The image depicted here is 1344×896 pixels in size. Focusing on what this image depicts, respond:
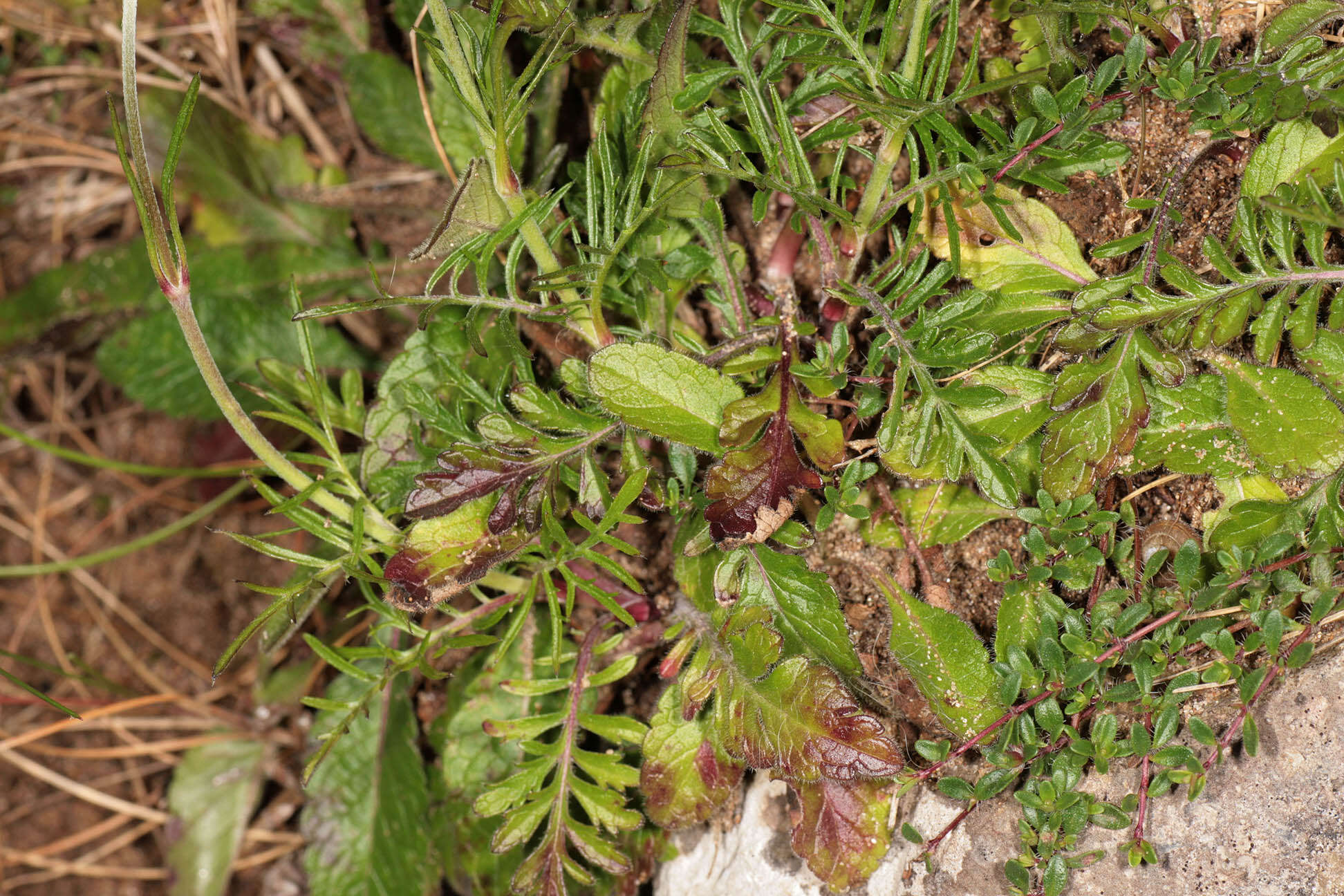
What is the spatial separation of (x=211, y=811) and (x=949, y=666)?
2478 mm

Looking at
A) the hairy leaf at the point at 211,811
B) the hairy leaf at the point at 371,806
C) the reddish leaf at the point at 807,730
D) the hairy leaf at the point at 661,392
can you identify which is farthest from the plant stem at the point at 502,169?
the hairy leaf at the point at 211,811

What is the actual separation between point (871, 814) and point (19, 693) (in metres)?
3.01

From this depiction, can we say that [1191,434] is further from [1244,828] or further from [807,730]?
[807,730]

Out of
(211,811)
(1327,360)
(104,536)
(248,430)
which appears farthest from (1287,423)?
(104,536)

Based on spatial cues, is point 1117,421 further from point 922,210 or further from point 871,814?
point 871,814

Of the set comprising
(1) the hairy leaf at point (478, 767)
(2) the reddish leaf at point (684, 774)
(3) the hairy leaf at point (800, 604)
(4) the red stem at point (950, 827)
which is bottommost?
(1) the hairy leaf at point (478, 767)

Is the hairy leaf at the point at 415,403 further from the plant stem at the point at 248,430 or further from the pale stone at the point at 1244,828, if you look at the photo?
the pale stone at the point at 1244,828

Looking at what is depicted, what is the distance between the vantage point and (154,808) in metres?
3.10

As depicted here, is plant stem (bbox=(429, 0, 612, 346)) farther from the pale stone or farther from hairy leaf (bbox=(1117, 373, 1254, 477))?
the pale stone

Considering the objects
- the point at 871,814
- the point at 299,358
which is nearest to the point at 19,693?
the point at 299,358

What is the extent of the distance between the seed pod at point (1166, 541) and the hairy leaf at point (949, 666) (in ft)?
1.08

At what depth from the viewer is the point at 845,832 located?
5.49ft

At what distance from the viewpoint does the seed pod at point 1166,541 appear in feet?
5.32

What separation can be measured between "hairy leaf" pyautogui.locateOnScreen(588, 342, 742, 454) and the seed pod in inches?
30.7
